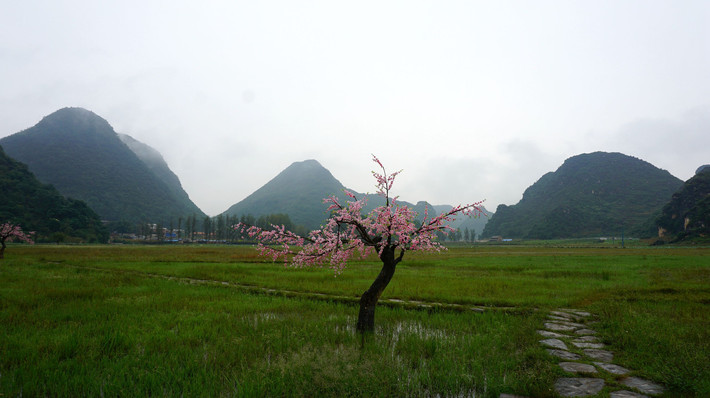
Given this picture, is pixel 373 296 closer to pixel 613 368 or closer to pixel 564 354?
pixel 564 354

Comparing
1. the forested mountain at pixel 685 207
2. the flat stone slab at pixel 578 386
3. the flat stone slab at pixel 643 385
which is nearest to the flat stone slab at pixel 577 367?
the flat stone slab at pixel 578 386

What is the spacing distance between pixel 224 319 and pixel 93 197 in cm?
22750

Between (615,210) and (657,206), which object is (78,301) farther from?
(657,206)

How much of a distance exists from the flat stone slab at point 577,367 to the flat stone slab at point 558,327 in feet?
9.69

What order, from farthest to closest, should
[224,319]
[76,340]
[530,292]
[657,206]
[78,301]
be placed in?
[657,206] < [530,292] < [78,301] < [224,319] < [76,340]

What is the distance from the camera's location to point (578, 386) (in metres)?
5.05

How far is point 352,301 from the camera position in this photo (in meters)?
13.1

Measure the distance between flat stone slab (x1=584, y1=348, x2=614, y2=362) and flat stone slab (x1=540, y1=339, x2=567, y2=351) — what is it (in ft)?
1.38

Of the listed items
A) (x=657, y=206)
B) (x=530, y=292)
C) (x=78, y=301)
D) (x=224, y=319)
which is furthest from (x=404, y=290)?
(x=657, y=206)

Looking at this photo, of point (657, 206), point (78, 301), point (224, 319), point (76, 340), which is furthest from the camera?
point (657, 206)

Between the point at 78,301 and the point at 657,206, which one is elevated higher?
the point at 657,206

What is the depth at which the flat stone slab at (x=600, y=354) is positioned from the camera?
20.8 ft

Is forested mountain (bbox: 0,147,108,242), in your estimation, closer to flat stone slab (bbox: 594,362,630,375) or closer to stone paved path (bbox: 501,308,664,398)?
stone paved path (bbox: 501,308,664,398)

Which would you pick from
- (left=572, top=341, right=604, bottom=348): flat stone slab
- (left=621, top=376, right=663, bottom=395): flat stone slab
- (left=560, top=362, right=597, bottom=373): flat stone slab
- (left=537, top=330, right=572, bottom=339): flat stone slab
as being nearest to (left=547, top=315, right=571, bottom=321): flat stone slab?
(left=537, top=330, right=572, bottom=339): flat stone slab
